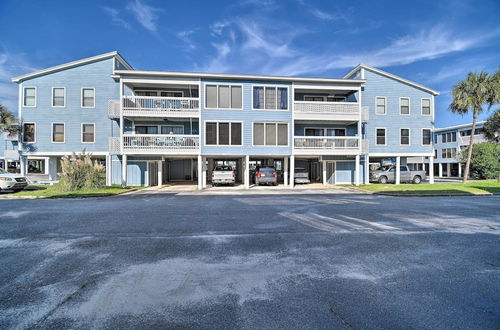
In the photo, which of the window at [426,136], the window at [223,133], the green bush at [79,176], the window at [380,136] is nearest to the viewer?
the green bush at [79,176]

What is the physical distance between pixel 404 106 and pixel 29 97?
33.2 meters

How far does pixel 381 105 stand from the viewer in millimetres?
23109

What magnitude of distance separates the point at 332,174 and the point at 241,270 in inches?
815

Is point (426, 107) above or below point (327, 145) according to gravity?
above

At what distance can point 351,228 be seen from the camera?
685 centimetres

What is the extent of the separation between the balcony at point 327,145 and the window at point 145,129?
12.1 m

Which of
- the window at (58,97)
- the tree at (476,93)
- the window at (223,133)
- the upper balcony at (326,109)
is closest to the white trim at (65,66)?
the window at (58,97)

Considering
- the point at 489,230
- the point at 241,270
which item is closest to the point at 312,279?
the point at 241,270

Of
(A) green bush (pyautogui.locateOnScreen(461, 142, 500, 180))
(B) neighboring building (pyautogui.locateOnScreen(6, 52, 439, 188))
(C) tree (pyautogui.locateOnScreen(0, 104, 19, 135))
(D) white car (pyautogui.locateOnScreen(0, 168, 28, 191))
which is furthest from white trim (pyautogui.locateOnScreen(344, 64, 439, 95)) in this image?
(C) tree (pyautogui.locateOnScreen(0, 104, 19, 135))

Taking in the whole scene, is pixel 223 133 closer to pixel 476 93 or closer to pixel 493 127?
pixel 476 93

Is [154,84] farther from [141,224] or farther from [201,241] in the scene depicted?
[201,241]

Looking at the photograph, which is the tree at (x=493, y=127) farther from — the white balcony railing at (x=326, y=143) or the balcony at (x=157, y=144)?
the balcony at (x=157, y=144)

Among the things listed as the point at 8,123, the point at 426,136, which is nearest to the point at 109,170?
the point at 8,123

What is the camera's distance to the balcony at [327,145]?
20.5 metres
